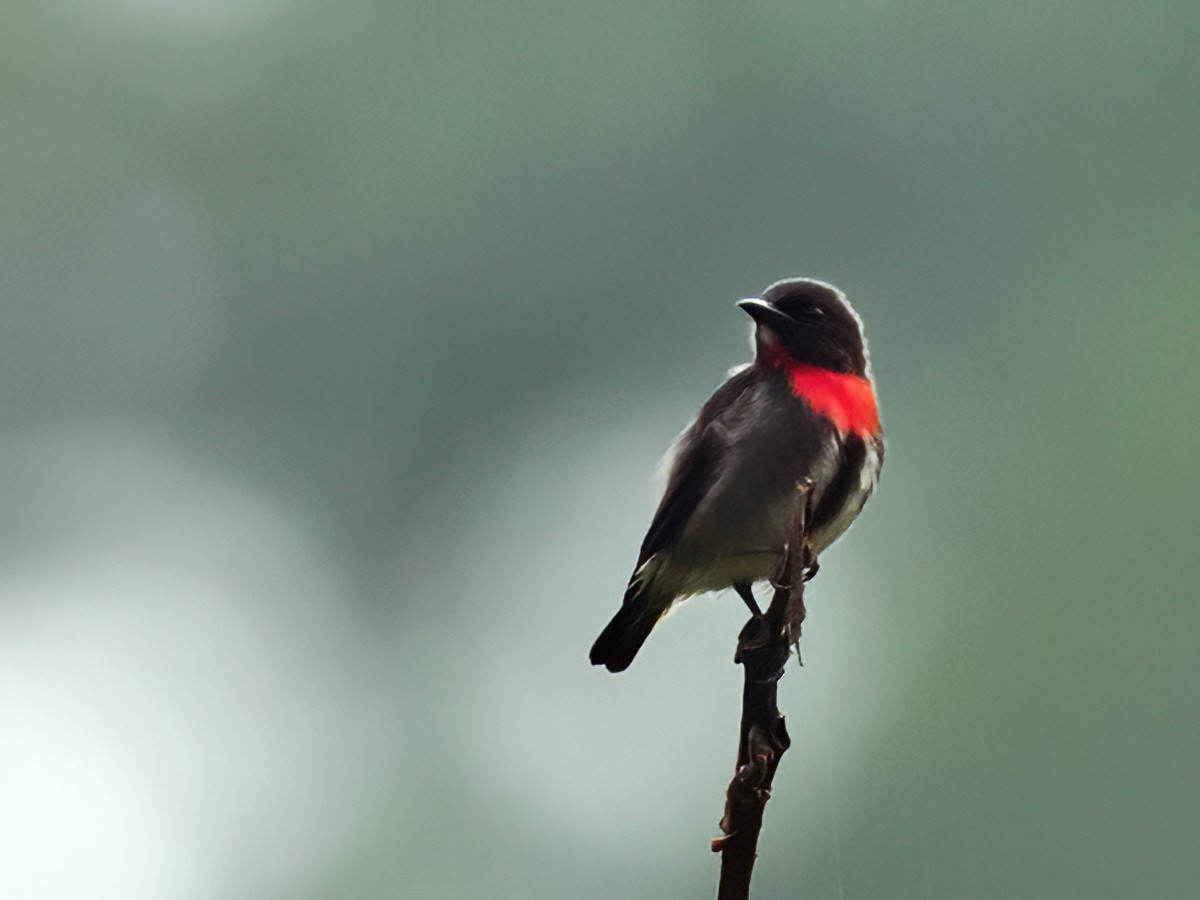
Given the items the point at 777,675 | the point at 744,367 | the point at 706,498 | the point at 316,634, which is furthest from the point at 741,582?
the point at 316,634

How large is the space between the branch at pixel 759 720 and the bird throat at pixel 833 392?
138 centimetres

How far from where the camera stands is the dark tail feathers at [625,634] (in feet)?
19.4

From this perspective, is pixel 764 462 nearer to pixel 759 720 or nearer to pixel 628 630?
pixel 628 630

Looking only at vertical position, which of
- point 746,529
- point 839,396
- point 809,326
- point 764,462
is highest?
point 809,326

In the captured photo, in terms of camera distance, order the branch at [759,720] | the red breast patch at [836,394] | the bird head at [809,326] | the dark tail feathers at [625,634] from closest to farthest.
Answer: the branch at [759,720], the red breast patch at [836,394], the dark tail feathers at [625,634], the bird head at [809,326]

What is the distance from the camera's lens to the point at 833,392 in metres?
5.91

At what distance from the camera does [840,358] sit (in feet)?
20.3

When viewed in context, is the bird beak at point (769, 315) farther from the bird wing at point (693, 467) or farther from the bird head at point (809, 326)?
the bird wing at point (693, 467)

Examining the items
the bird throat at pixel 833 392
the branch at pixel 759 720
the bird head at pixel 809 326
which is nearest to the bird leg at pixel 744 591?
the bird throat at pixel 833 392

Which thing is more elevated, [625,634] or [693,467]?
[693,467]

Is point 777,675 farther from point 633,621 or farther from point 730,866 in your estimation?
point 633,621

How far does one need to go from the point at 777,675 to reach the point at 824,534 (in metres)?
2.12

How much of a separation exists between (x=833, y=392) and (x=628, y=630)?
121 cm

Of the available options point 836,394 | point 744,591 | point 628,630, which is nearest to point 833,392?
point 836,394
